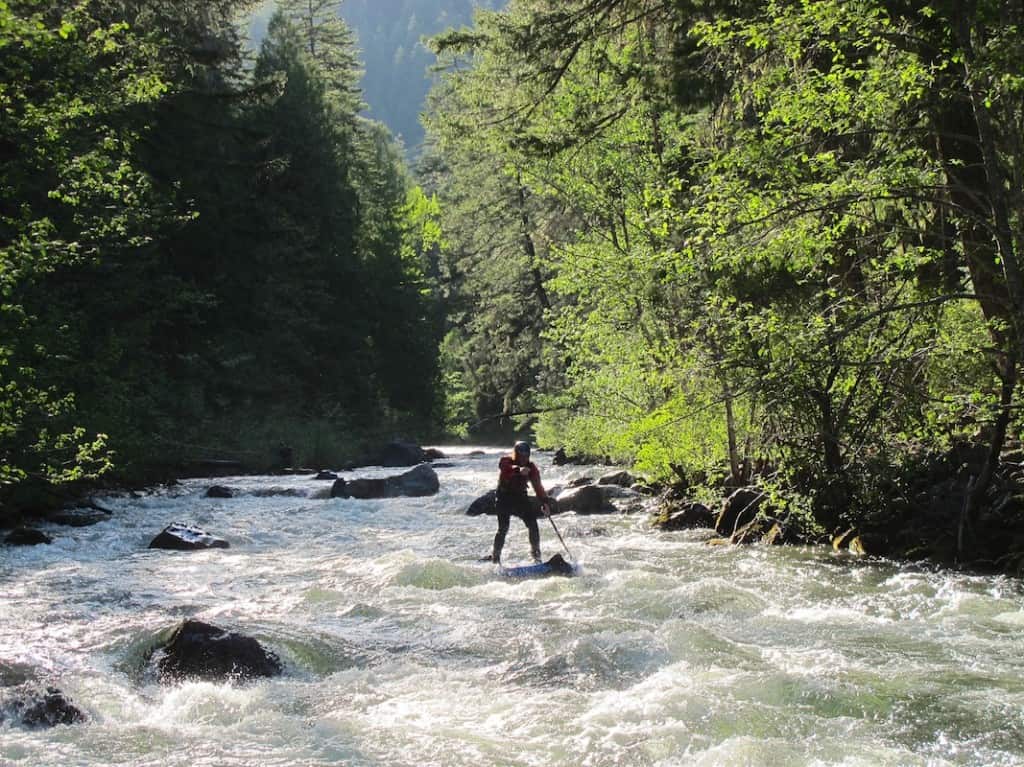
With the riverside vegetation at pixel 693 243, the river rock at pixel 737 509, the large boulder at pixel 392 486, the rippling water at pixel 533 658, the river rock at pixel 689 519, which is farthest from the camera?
the large boulder at pixel 392 486

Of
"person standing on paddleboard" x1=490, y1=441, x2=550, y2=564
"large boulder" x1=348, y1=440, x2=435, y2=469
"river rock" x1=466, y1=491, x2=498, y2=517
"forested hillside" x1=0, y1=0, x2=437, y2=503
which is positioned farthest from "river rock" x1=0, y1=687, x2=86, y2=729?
"large boulder" x1=348, y1=440, x2=435, y2=469

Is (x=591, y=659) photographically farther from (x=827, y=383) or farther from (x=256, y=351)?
(x=256, y=351)

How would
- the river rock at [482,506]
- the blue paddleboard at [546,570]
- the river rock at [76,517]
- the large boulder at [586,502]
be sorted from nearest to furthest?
the blue paddleboard at [546,570] → the river rock at [76,517] → the large boulder at [586,502] → the river rock at [482,506]

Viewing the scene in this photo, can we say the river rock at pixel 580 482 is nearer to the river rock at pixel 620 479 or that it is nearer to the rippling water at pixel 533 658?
the river rock at pixel 620 479

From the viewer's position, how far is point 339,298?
38594 millimetres

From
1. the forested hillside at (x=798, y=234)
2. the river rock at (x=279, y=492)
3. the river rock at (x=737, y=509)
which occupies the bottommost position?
the river rock at (x=279, y=492)

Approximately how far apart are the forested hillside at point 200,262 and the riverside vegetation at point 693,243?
5.6 inches

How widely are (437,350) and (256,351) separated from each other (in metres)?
10.8

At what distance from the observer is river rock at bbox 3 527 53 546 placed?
44.9 ft

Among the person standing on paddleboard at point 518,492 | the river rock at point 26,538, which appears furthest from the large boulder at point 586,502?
the river rock at point 26,538

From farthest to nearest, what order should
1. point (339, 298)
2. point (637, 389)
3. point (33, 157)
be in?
1. point (339, 298)
2. point (637, 389)
3. point (33, 157)

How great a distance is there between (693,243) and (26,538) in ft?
33.3

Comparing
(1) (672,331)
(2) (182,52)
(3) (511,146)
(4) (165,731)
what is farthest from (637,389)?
(2) (182,52)

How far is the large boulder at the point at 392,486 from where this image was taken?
840 inches
